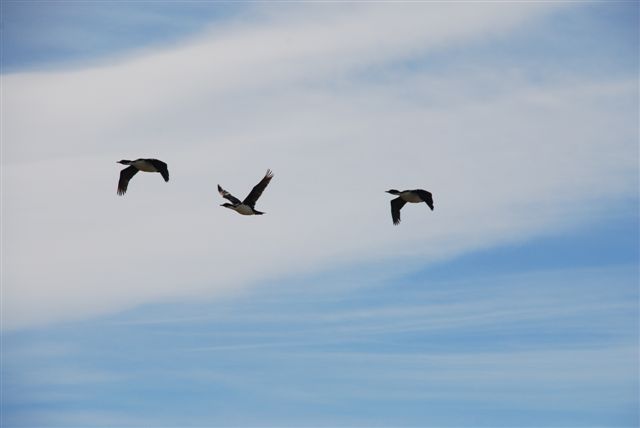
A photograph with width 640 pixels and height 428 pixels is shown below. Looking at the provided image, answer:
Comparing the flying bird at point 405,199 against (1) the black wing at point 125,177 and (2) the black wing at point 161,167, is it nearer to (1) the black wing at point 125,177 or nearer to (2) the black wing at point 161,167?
(2) the black wing at point 161,167

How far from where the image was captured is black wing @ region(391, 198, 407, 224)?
7024 centimetres

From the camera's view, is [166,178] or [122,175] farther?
[122,175]

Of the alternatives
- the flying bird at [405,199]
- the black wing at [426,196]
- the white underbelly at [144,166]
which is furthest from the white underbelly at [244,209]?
the black wing at [426,196]

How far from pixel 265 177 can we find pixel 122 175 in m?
9.58

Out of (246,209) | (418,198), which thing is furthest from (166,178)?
(418,198)

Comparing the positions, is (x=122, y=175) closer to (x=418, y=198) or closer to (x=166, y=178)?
(x=166, y=178)

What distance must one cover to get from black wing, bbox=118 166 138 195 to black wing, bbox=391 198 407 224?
16705mm

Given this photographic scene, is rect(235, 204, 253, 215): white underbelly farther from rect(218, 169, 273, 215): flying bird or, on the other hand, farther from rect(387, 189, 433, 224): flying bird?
rect(387, 189, 433, 224): flying bird

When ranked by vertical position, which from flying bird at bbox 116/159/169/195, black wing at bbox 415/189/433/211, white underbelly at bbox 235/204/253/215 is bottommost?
white underbelly at bbox 235/204/253/215

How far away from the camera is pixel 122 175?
69.8m

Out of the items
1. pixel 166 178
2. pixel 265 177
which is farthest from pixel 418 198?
pixel 166 178

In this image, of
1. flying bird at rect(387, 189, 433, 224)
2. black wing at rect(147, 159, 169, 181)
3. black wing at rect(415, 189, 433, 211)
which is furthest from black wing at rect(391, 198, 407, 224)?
black wing at rect(147, 159, 169, 181)

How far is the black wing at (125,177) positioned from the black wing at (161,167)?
3.17 meters

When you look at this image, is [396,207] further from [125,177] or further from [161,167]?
[125,177]
